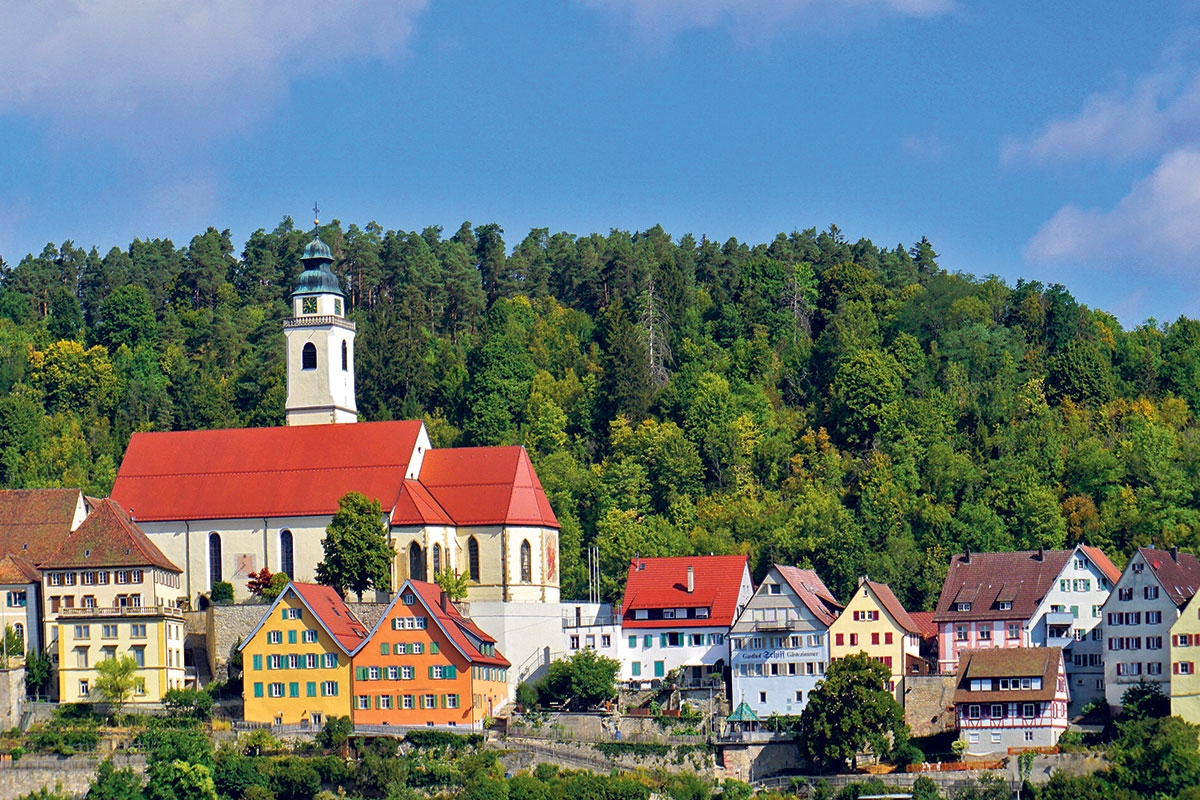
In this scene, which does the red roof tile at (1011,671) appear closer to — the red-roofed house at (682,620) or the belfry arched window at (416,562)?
the red-roofed house at (682,620)

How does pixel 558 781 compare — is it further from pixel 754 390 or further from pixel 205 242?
pixel 205 242

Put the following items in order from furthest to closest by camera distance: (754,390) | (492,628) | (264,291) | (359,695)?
(264,291)
(754,390)
(492,628)
(359,695)

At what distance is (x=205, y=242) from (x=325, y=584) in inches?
2752

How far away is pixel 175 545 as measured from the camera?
3519 inches

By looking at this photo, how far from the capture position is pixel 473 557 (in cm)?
8881

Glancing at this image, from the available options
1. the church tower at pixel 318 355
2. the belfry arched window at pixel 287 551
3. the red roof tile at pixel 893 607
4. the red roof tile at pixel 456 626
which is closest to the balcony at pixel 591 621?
the red roof tile at pixel 456 626

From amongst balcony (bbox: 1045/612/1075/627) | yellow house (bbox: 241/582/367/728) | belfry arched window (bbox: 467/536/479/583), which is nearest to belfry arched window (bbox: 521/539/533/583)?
belfry arched window (bbox: 467/536/479/583)

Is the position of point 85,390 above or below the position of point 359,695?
above

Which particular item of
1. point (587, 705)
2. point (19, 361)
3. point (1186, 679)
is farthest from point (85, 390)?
point (1186, 679)

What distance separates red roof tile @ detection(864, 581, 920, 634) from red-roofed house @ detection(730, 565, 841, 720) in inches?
79.5

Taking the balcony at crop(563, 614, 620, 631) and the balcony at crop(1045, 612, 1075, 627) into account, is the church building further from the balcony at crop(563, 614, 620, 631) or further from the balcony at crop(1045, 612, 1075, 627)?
the balcony at crop(1045, 612, 1075, 627)

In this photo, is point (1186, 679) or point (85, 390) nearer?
point (1186, 679)

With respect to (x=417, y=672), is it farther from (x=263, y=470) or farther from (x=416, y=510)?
(x=263, y=470)

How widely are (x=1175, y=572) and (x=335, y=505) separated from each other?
32.6 meters
